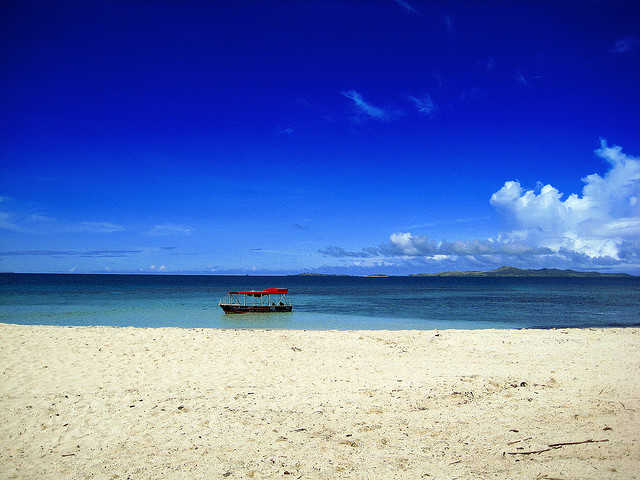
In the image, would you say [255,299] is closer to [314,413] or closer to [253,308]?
[253,308]

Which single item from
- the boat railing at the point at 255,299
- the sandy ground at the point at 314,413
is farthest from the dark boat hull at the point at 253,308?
the sandy ground at the point at 314,413

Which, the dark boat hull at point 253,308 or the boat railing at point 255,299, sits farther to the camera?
the boat railing at point 255,299

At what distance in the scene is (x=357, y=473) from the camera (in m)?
5.23

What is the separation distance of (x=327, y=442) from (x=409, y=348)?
881 centimetres

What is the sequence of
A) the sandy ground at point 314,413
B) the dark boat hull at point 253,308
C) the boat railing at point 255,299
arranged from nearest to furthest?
1. the sandy ground at point 314,413
2. the dark boat hull at point 253,308
3. the boat railing at point 255,299

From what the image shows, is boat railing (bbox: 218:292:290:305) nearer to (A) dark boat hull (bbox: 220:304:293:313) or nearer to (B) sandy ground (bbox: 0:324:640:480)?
(A) dark boat hull (bbox: 220:304:293:313)

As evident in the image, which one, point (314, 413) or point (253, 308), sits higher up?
point (314, 413)

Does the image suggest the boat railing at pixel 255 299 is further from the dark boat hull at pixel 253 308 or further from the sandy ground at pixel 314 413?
the sandy ground at pixel 314 413

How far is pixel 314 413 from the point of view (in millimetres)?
7492

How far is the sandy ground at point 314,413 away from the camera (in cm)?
544

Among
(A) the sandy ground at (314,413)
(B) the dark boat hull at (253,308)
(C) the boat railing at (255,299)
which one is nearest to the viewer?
(A) the sandy ground at (314,413)

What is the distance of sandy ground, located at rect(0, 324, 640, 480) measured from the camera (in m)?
5.44

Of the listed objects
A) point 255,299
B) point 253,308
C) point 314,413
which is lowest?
point 255,299

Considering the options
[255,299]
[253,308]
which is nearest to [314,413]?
[253,308]
